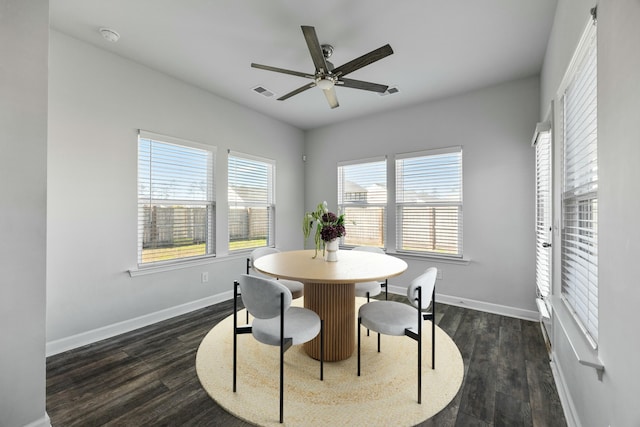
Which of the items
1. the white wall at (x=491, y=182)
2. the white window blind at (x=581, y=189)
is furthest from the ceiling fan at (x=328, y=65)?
the white wall at (x=491, y=182)

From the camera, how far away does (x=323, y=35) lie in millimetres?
2371

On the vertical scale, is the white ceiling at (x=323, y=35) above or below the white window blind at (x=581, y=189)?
above

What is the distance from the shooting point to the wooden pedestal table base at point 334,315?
222 cm

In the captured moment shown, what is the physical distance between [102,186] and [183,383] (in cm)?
203

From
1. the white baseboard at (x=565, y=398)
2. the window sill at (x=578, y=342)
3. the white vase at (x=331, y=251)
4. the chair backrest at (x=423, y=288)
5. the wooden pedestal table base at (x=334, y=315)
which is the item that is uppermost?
the white vase at (x=331, y=251)

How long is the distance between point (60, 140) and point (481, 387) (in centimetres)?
398

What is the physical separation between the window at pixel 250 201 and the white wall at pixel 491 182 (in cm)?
220

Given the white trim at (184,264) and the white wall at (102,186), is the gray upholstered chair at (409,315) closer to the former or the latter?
the white trim at (184,264)

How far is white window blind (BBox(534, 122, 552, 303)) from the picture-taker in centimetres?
238

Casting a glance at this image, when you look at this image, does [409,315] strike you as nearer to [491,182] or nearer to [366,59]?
[366,59]

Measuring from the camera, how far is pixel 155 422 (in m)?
1.60
